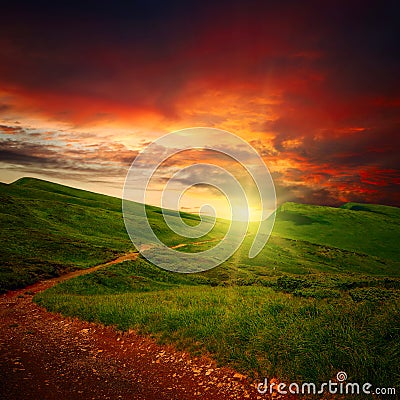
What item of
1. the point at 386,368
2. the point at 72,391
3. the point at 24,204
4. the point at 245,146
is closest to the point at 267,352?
the point at 386,368

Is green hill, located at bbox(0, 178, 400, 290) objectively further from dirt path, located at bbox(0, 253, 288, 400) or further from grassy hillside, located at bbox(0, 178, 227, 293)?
dirt path, located at bbox(0, 253, 288, 400)

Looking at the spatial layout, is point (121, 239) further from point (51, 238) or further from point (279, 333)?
point (279, 333)

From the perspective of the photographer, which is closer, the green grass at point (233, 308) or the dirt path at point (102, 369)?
the dirt path at point (102, 369)

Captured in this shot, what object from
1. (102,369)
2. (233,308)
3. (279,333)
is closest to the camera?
(102,369)

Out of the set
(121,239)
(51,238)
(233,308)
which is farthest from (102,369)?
(121,239)

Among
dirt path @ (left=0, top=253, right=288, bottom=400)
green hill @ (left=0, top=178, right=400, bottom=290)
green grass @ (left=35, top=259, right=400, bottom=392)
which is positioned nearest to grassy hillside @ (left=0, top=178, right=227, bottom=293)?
green hill @ (left=0, top=178, right=400, bottom=290)

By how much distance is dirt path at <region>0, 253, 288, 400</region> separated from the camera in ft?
25.9

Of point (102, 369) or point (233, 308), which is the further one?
point (233, 308)

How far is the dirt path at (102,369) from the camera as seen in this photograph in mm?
7891

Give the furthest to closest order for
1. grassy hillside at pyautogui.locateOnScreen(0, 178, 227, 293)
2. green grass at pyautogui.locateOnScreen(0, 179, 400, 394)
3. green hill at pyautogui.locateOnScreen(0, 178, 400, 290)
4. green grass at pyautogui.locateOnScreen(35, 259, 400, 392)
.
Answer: green hill at pyautogui.locateOnScreen(0, 178, 400, 290) → grassy hillside at pyautogui.locateOnScreen(0, 178, 227, 293) → green grass at pyautogui.locateOnScreen(0, 179, 400, 394) → green grass at pyautogui.locateOnScreen(35, 259, 400, 392)

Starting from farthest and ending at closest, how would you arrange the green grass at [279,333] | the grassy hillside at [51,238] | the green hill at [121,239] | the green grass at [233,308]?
1. the green hill at [121,239]
2. the grassy hillside at [51,238]
3. the green grass at [233,308]
4. the green grass at [279,333]

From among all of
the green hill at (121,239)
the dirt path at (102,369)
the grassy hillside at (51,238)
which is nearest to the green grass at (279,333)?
the dirt path at (102,369)

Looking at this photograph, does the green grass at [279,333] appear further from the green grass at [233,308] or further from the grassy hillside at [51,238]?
the grassy hillside at [51,238]

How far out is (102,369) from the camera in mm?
9328
